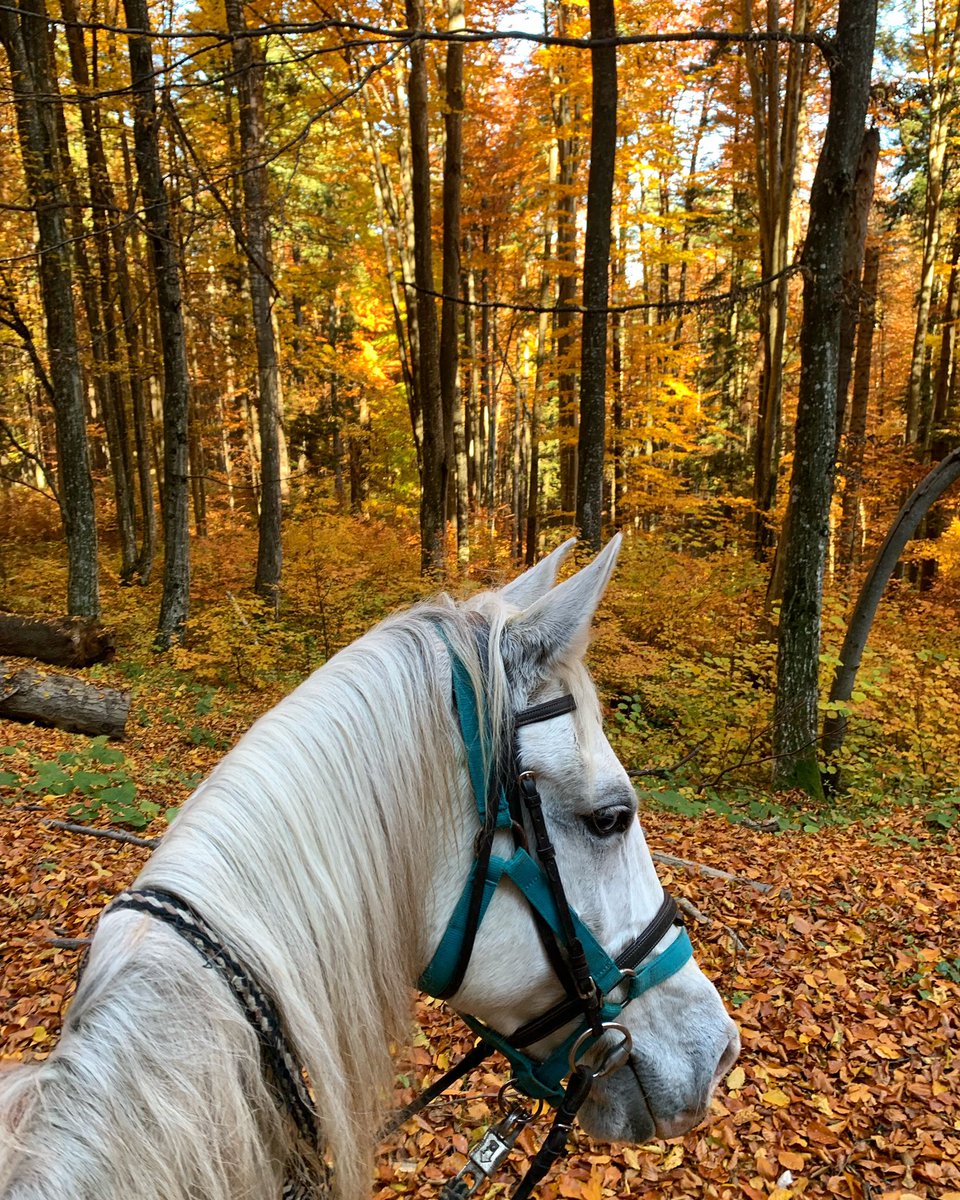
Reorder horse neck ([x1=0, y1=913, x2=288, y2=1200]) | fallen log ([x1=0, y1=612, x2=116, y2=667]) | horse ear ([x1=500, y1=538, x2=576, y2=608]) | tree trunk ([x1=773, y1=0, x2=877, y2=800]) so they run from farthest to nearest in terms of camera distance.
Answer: fallen log ([x1=0, y1=612, x2=116, y2=667]), tree trunk ([x1=773, y1=0, x2=877, y2=800]), horse ear ([x1=500, y1=538, x2=576, y2=608]), horse neck ([x1=0, y1=913, x2=288, y2=1200])

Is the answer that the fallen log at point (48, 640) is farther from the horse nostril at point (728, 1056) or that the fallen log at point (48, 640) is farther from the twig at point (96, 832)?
the horse nostril at point (728, 1056)

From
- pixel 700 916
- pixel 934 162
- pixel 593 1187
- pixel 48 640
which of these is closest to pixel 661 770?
pixel 700 916

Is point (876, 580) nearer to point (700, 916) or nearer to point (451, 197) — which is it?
point (700, 916)

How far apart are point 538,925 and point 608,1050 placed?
1.23ft

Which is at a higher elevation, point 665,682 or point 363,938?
point 363,938

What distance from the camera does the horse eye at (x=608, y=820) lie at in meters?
1.48

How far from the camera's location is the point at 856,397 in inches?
662

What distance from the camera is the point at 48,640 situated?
32.3 feet

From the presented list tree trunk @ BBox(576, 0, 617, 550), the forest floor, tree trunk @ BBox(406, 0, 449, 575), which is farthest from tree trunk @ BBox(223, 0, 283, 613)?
the forest floor

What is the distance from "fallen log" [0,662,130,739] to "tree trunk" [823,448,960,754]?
7.69 m

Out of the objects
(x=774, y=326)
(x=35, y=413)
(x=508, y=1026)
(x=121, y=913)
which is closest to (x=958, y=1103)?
(x=508, y=1026)

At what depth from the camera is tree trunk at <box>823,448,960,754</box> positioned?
21.0 feet

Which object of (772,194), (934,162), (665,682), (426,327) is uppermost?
(934,162)

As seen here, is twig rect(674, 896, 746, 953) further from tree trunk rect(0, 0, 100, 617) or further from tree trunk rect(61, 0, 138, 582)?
tree trunk rect(61, 0, 138, 582)
